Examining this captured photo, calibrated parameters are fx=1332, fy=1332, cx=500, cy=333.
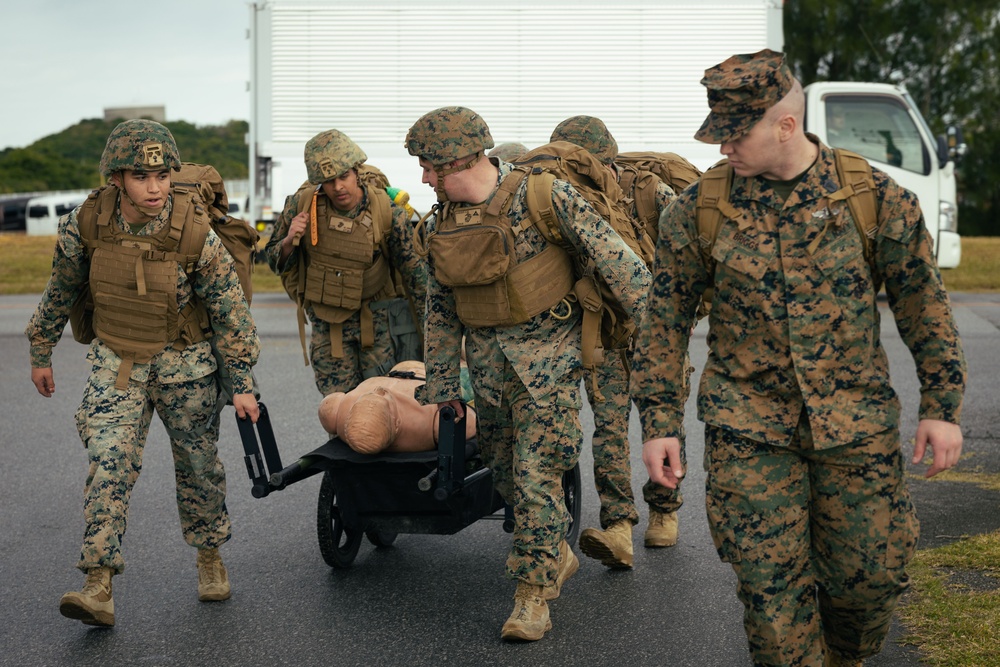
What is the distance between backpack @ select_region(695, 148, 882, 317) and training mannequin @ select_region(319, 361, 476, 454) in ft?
6.65

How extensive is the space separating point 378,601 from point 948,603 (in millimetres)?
2367

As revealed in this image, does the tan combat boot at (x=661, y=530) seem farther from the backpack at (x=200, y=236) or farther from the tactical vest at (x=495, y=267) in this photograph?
the backpack at (x=200, y=236)

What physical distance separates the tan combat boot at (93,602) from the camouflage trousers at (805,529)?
261cm

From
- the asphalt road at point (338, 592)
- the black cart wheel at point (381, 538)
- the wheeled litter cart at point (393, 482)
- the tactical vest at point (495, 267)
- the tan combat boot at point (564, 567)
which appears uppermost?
the tactical vest at point (495, 267)

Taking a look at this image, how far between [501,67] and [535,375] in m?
15.8

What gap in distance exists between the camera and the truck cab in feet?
55.7

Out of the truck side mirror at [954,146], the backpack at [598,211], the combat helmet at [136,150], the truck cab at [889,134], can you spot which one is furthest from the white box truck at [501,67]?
the combat helmet at [136,150]

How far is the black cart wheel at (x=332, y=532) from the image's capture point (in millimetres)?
5957

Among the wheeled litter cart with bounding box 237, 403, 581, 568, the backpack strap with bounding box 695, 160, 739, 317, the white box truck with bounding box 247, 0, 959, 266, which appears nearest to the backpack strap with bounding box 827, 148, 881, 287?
the backpack strap with bounding box 695, 160, 739, 317

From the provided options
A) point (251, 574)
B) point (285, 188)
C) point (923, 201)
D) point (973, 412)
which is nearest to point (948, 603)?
point (251, 574)

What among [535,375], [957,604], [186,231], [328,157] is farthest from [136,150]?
[957,604]

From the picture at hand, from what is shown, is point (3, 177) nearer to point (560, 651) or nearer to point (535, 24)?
point (535, 24)

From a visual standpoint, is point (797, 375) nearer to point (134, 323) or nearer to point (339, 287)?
point (134, 323)

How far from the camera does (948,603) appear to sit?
5.39 m
